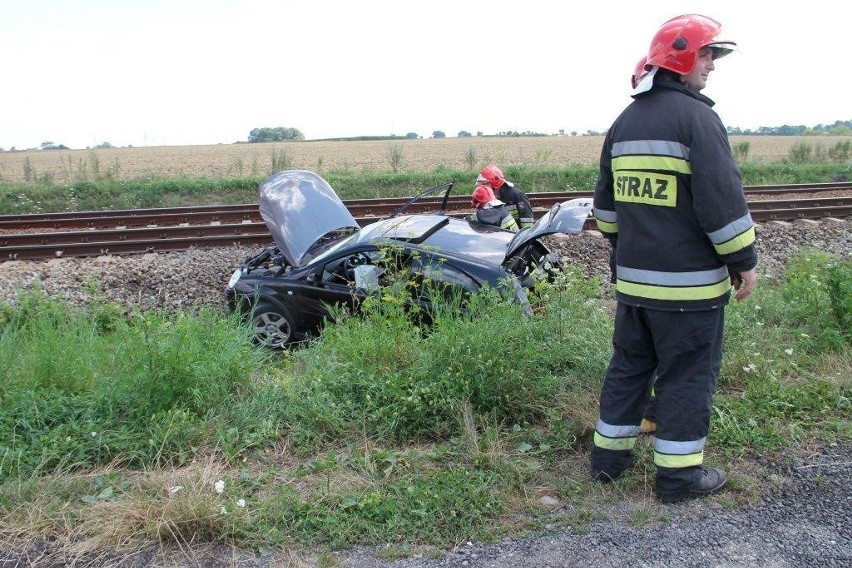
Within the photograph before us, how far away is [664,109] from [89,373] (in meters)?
3.77

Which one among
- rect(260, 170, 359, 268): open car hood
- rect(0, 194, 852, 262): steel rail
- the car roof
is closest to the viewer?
the car roof

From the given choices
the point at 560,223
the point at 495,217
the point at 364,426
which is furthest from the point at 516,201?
the point at 364,426

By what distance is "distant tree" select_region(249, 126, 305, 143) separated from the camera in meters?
69.6

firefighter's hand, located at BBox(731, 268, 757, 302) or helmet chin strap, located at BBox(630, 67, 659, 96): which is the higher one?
helmet chin strap, located at BBox(630, 67, 659, 96)

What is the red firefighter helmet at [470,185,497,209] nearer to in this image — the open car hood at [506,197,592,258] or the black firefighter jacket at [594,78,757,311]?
the open car hood at [506,197,592,258]

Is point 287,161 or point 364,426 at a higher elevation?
point 287,161

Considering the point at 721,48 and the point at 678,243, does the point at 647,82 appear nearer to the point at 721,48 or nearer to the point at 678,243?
the point at 721,48

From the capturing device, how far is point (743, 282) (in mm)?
3508

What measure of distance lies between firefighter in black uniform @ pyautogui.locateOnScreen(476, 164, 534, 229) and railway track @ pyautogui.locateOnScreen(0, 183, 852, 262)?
2.58 metres

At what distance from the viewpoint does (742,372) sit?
469 centimetres

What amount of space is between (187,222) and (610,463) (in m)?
11.7

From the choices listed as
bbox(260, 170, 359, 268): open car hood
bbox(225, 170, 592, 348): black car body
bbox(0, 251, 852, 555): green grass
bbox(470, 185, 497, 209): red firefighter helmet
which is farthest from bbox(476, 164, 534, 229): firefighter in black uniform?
bbox(0, 251, 852, 555): green grass

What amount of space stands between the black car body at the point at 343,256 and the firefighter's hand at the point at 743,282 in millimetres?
2078

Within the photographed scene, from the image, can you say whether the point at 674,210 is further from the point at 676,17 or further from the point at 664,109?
the point at 676,17
